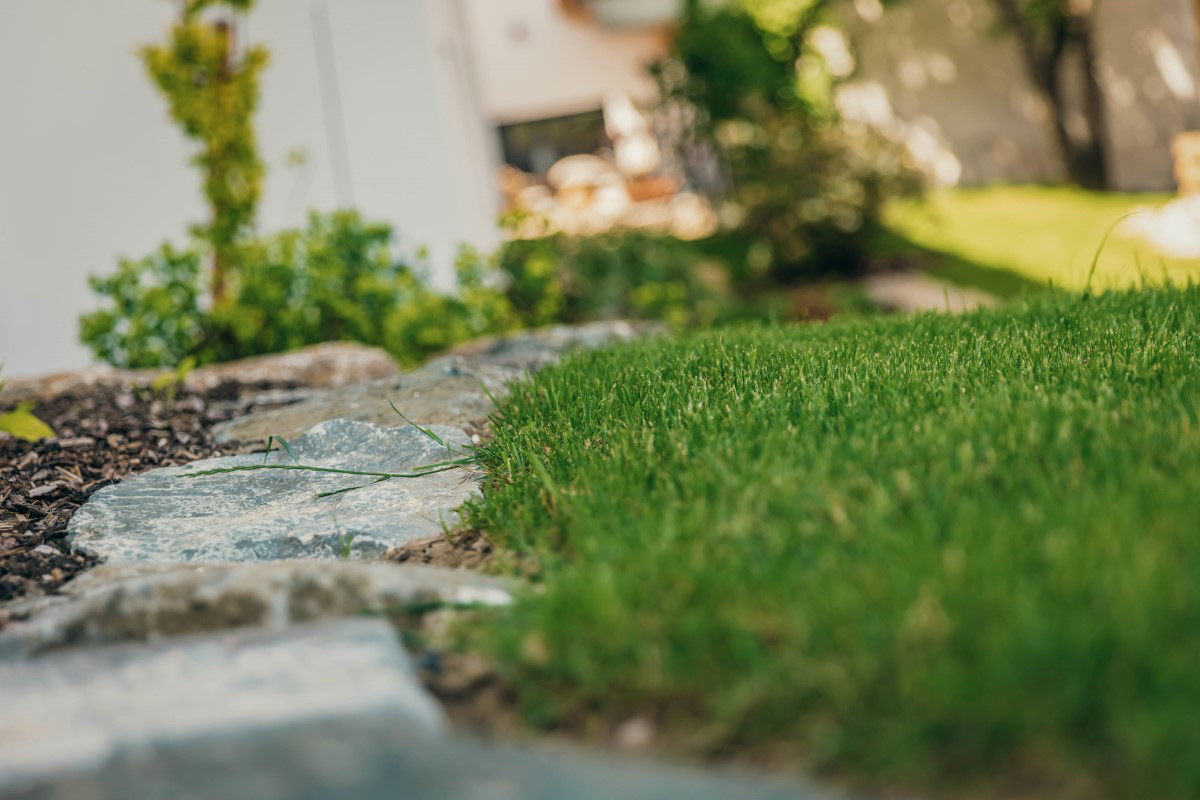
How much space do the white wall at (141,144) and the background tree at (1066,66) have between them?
32.5 ft

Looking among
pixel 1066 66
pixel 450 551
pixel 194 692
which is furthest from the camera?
pixel 1066 66

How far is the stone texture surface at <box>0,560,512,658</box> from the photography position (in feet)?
6.70

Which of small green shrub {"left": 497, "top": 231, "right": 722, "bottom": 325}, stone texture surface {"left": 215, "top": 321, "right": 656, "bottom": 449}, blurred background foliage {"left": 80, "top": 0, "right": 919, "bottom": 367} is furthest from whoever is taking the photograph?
small green shrub {"left": 497, "top": 231, "right": 722, "bottom": 325}

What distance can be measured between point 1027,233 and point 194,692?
11.9m

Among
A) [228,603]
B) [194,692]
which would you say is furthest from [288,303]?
[194,692]

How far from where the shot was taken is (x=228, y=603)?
6.79 ft

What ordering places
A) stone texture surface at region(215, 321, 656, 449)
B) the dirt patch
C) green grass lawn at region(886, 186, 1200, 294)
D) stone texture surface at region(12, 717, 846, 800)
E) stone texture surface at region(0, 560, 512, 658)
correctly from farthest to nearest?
green grass lawn at region(886, 186, 1200, 294) < stone texture surface at region(215, 321, 656, 449) < the dirt patch < stone texture surface at region(0, 560, 512, 658) < stone texture surface at region(12, 717, 846, 800)

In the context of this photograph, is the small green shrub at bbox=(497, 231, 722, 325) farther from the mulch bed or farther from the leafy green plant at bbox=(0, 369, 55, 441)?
the leafy green plant at bbox=(0, 369, 55, 441)

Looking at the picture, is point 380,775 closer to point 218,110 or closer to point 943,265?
point 218,110

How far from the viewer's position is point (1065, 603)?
5.22 ft

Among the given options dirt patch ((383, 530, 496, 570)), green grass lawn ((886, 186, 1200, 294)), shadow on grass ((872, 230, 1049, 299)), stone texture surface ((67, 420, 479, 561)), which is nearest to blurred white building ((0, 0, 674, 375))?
stone texture surface ((67, 420, 479, 561))

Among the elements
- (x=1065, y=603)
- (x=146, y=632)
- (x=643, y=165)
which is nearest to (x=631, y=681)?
(x=1065, y=603)

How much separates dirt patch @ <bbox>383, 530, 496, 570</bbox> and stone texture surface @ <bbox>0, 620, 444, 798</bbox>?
1.90 feet

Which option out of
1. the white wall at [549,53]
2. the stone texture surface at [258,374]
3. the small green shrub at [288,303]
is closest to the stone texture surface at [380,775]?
the stone texture surface at [258,374]
